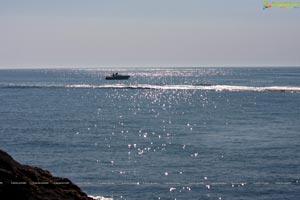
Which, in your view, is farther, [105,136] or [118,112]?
[118,112]

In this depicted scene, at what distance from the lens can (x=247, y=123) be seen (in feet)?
289

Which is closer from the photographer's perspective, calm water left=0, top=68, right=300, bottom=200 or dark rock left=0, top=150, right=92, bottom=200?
dark rock left=0, top=150, right=92, bottom=200

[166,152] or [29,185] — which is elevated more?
[29,185]

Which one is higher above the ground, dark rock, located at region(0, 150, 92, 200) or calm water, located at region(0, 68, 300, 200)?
dark rock, located at region(0, 150, 92, 200)

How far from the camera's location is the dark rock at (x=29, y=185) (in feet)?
61.5

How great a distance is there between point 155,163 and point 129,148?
1075cm

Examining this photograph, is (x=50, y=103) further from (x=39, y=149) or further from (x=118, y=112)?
(x=39, y=149)

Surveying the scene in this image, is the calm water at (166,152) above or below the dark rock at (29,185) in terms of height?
below

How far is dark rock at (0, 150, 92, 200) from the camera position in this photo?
18.8 m

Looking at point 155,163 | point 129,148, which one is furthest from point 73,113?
point 155,163

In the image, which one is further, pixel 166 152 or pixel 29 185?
pixel 166 152

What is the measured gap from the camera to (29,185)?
63.6 feet

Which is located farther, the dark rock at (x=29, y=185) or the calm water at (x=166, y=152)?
the calm water at (x=166, y=152)

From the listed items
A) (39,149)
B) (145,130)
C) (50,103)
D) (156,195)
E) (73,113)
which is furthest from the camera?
(50,103)
